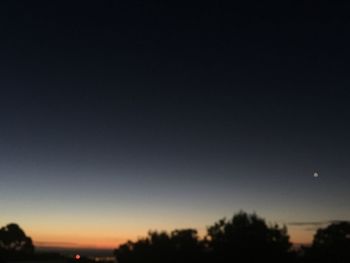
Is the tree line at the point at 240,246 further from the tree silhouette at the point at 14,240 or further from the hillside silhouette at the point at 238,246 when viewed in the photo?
the tree silhouette at the point at 14,240

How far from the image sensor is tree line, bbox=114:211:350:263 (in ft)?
196

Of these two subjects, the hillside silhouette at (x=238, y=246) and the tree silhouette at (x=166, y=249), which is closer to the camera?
the hillside silhouette at (x=238, y=246)

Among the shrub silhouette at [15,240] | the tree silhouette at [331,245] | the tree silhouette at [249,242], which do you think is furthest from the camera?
the shrub silhouette at [15,240]

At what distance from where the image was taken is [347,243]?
77688mm

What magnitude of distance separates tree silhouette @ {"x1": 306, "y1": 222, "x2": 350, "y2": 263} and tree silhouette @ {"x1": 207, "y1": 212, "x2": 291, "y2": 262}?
8.37 meters

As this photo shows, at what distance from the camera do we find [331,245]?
249ft

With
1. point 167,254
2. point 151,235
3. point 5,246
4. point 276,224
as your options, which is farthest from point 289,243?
point 5,246

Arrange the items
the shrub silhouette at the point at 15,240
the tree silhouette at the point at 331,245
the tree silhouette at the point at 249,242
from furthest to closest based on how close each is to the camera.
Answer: the shrub silhouette at the point at 15,240 → the tree silhouette at the point at 331,245 → the tree silhouette at the point at 249,242

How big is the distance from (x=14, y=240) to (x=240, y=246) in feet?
258

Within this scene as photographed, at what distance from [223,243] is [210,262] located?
111 inches

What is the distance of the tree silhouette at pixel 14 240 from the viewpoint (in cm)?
12056

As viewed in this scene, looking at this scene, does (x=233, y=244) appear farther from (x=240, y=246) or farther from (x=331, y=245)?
(x=331, y=245)

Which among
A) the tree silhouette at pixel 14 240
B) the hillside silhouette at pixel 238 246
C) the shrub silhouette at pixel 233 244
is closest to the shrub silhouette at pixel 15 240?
the tree silhouette at pixel 14 240

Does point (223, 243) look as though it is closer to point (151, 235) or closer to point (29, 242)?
point (151, 235)
